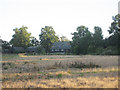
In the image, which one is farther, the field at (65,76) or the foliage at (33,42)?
the foliage at (33,42)

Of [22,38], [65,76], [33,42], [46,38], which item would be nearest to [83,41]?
[65,76]

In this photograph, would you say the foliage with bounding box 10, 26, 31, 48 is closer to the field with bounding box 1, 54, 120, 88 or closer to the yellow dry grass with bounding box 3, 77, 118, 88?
the field with bounding box 1, 54, 120, 88

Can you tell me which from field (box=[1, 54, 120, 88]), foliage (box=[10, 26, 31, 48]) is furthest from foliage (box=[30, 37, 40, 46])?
field (box=[1, 54, 120, 88])

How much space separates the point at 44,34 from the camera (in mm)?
53562

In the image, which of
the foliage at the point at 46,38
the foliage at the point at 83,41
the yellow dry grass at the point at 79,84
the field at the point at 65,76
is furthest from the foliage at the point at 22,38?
the yellow dry grass at the point at 79,84

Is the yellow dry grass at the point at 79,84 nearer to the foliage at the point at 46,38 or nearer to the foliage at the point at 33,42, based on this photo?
the foliage at the point at 46,38

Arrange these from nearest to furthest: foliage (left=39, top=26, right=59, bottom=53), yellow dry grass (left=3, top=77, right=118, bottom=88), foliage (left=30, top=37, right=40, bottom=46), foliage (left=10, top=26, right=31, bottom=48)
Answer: yellow dry grass (left=3, top=77, right=118, bottom=88), foliage (left=39, top=26, right=59, bottom=53), foliage (left=10, top=26, right=31, bottom=48), foliage (left=30, top=37, right=40, bottom=46)

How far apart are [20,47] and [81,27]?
41.4 m

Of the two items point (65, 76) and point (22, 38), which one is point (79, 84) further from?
point (22, 38)

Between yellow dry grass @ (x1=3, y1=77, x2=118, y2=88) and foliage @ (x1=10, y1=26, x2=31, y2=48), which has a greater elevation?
foliage @ (x1=10, y1=26, x2=31, y2=48)

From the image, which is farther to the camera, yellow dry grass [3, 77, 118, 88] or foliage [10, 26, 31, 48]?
foliage [10, 26, 31, 48]

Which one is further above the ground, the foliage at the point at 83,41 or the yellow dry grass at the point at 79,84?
the foliage at the point at 83,41

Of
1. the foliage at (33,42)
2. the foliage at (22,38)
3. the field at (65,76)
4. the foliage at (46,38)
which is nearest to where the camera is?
the field at (65,76)

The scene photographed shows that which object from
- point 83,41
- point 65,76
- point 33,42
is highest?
point 33,42
